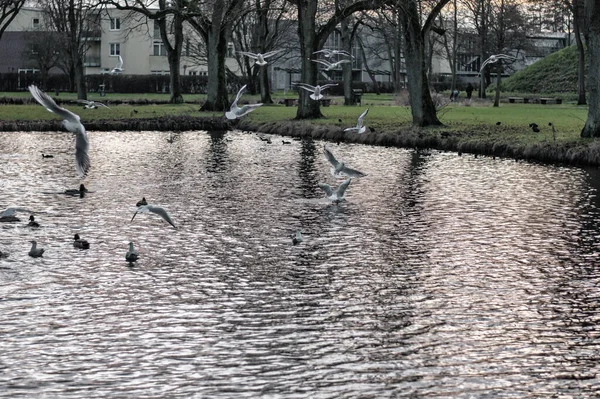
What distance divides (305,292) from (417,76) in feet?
76.5

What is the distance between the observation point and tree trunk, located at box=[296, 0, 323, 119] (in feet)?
129

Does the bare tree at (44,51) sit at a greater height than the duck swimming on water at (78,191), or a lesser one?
greater

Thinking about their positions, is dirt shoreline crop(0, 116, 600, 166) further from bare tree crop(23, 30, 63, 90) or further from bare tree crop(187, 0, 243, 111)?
bare tree crop(23, 30, 63, 90)

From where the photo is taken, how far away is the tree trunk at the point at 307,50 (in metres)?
39.3

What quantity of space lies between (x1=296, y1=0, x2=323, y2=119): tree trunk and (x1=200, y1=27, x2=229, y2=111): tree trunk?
758 cm

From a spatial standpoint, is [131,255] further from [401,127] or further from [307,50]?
[307,50]

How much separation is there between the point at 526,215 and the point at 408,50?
58.5 feet

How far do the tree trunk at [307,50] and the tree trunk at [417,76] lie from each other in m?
6.38

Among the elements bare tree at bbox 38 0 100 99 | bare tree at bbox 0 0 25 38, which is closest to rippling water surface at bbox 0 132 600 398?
bare tree at bbox 0 0 25 38

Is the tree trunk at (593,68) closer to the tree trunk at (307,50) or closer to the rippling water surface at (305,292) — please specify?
the rippling water surface at (305,292)

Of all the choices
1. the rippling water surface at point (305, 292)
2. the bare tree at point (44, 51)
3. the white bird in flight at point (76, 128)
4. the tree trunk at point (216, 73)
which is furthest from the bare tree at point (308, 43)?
the bare tree at point (44, 51)

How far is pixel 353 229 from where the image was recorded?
1516 cm

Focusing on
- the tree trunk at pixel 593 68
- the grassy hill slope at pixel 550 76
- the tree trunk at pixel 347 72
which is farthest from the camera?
the grassy hill slope at pixel 550 76

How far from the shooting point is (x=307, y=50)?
40031 millimetres
